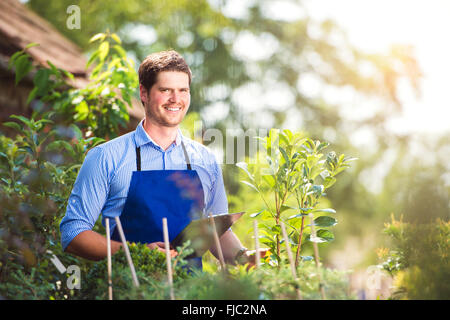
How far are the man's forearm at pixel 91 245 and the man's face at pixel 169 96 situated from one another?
61 centimetres

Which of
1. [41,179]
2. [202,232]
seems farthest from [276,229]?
[41,179]

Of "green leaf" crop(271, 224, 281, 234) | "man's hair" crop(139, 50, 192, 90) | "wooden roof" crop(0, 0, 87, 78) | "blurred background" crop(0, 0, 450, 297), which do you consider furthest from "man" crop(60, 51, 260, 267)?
"blurred background" crop(0, 0, 450, 297)

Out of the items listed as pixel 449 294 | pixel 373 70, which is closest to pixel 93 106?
pixel 449 294

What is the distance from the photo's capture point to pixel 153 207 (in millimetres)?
2176

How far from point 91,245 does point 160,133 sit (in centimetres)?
64

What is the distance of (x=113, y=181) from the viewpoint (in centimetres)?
214

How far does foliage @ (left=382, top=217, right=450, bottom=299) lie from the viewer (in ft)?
4.96

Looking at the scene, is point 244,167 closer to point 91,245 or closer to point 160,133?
point 160,133

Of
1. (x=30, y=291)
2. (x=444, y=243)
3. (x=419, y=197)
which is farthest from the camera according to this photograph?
(x=419, y=197)

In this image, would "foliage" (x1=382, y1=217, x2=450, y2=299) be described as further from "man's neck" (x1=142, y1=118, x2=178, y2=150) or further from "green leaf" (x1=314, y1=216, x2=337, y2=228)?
"man's neck" (x1=142, y1=118, x2=178, y2=150)

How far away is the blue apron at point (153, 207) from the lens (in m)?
2.16
